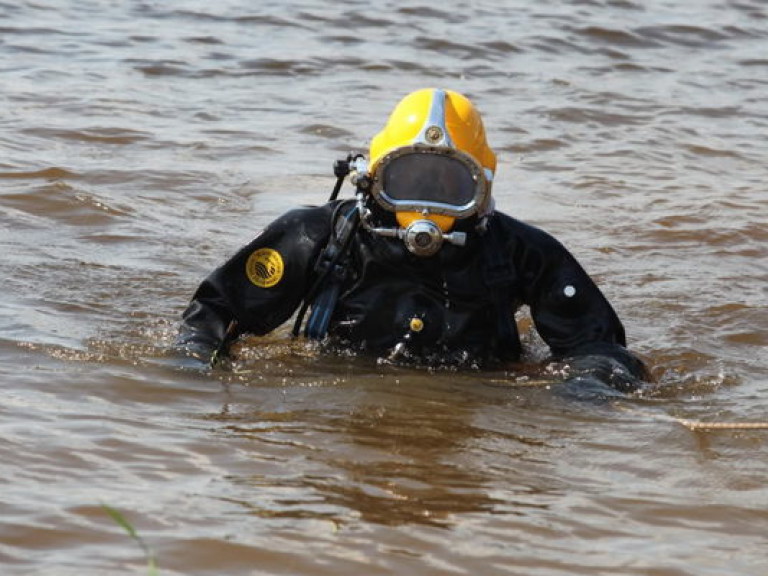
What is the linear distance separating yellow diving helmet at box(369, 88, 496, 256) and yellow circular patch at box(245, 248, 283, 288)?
0.40m

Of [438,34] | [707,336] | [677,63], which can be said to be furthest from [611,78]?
[707,336]

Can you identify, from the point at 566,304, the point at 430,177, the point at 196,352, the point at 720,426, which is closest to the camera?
the point at 720,426


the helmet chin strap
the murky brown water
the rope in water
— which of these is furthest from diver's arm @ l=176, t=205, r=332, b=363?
the rope in water

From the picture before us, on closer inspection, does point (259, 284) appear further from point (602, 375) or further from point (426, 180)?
point (602, 375)

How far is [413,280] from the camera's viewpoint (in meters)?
5.08

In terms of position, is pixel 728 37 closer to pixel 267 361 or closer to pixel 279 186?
pixel 279 186

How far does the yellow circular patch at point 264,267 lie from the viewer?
201 inches

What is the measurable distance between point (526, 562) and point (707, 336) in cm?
285

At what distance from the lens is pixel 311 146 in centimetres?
923

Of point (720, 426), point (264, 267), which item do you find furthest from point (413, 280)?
point (720, 426)

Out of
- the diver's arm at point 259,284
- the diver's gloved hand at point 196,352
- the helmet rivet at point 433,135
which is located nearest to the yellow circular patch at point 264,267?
the diver's arm at point 259,284

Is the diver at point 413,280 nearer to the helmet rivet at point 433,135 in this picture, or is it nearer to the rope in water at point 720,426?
the helmet rivet at point 433,135

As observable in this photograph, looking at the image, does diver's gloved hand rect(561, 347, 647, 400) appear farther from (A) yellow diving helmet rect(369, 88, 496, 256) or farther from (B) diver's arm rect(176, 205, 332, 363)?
(B) diver's arm rect(176, 205, 332, 363)

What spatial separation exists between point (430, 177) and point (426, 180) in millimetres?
15
